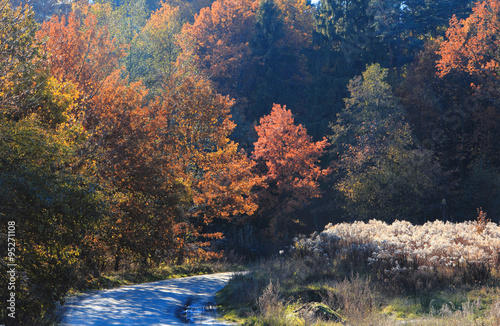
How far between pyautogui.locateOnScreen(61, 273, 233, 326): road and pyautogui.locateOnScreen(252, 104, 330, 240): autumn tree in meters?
21.5

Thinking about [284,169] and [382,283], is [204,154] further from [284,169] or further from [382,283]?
[382,283]

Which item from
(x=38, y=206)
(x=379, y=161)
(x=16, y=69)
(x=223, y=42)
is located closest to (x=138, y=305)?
(x=38, y=206)

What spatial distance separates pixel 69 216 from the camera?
11.9m

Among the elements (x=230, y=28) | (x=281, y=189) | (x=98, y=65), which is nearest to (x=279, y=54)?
(x=230, y=28)

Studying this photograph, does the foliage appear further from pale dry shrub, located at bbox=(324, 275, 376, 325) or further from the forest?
pale dry shrub, located at bbox=(324, 275, 376, 325)

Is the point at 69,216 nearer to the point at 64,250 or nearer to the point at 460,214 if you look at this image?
the point at 64,250

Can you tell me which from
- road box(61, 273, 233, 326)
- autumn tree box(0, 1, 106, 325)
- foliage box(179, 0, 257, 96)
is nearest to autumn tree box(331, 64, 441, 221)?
foliage box(179, 0, 257, 96)

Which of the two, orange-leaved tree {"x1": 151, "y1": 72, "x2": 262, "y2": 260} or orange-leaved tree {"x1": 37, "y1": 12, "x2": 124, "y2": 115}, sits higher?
orange-leaved tree {"x1": 37, "y1": 12, "x2": 124, "y2": 115}

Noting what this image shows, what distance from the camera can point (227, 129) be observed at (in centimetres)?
2962

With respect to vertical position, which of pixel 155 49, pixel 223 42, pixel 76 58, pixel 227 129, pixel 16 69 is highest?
pixel 223 42

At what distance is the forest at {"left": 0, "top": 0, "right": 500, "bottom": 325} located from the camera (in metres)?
12.2

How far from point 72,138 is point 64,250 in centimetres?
515

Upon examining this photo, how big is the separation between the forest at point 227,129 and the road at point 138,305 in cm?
100

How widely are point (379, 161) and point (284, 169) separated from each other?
794 cm
